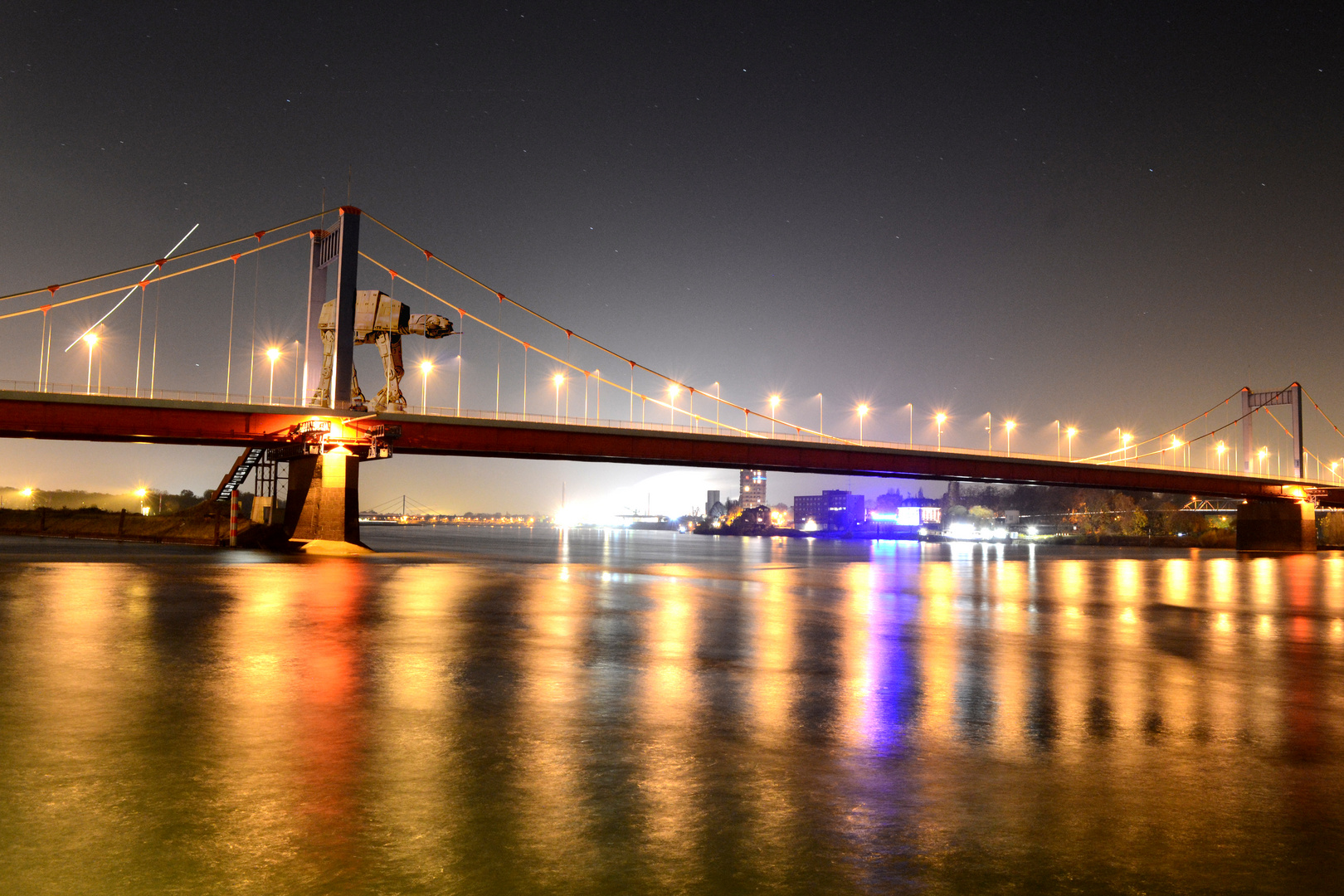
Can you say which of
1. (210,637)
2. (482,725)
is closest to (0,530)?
(210,637)

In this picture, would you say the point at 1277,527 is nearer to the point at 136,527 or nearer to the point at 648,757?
the point at 136,527

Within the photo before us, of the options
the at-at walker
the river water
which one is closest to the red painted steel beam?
the at-at walker

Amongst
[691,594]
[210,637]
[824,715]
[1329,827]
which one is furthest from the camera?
[691,594]

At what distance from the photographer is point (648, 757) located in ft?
27.4

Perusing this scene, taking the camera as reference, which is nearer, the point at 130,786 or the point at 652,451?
the point at 130,786

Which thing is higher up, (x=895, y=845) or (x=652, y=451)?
(x=652, y=451)

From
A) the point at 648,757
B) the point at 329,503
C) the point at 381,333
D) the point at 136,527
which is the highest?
the point at 381,333

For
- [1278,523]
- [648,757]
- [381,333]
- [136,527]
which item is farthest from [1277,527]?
[648,757]

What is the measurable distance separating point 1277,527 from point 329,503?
10230 centimetres

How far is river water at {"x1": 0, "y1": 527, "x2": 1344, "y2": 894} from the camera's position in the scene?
18.6 ft

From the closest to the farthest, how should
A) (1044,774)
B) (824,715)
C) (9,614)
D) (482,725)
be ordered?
(1044,774) < (482,725) < (824,715) < (9,614)

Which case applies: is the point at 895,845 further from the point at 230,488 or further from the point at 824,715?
the point at 230,488

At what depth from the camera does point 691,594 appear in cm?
2959

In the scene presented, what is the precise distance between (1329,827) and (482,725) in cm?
736
